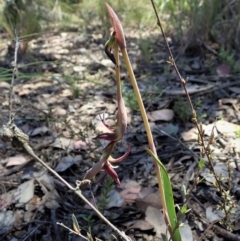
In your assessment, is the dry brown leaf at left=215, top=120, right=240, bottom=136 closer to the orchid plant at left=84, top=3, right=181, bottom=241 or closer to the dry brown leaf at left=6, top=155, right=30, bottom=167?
the dry brown leaf at left=6, top=155, right=30, bottom=167

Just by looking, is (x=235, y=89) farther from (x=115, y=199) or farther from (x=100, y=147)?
(x=115, y=199)

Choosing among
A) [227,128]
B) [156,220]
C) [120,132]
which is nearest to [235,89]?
[227,128]

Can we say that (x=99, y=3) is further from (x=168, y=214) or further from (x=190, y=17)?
(x=168, y=214)

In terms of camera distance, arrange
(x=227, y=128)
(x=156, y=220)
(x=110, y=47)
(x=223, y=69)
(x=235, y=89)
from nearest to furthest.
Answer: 1. (x=110, y=47)
2. (x=156, y=220)
3. (x=227, y=128)
4. (x=235, y=89)
5. (x=223, y=69)

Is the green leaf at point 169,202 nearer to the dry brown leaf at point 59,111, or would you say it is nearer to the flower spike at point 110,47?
the flower spike at point 110,47

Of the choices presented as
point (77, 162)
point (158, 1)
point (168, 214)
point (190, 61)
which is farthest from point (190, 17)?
point (168, 214)

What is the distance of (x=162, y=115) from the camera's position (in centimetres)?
212

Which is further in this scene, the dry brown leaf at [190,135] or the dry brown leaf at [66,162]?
the dry brown leaf at [190,135]

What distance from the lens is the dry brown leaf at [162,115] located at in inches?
82.4

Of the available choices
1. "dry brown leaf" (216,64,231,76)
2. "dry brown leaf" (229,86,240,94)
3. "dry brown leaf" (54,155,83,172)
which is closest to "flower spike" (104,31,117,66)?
"dry brown leaf" (54,155,83,172)

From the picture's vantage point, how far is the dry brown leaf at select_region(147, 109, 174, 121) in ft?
6.87

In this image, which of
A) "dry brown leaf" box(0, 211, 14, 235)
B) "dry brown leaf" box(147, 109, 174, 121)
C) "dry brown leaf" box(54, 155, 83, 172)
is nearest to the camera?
"dry brown leaf" box(0, 211, 14, 235)

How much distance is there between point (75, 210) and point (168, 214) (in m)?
0.54

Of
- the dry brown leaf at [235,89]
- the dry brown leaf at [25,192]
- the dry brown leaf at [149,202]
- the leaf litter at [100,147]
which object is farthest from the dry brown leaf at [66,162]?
the dry brown leaf at [235,89]
